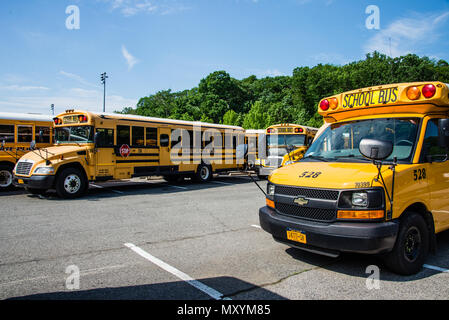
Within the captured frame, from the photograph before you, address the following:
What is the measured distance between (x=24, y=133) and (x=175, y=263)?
37.9 feet

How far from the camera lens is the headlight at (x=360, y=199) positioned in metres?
3.82

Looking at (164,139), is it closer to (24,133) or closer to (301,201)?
(24,133)

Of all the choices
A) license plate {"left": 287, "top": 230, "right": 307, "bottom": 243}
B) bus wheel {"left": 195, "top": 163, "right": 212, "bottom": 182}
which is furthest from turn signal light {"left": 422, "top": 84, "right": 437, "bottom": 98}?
bus wheel {"left": 195, "top": 163, "right": 212, "bottom": 182}

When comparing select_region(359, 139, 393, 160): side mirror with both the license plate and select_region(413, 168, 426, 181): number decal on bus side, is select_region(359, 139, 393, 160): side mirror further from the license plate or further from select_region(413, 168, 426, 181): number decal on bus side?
the license plate

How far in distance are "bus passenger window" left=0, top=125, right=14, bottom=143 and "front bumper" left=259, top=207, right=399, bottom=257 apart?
12567mm

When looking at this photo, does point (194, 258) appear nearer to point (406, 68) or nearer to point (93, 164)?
point (93, 164)

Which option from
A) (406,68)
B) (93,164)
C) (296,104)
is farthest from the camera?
(296,104)

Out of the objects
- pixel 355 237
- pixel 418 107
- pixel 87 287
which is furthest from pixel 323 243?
pixel 87 287

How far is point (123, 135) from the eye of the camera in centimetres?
1230

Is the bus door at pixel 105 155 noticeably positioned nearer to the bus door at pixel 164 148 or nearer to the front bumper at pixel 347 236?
the bus door at pixel 164 148

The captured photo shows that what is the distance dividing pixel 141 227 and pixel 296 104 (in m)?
58.9

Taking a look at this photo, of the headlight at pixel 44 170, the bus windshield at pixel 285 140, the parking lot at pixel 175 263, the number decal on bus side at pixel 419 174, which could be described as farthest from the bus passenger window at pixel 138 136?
the number decal on bus side at pixel 419 174

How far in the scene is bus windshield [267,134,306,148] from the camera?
51.2 ft

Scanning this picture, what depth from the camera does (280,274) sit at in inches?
167
